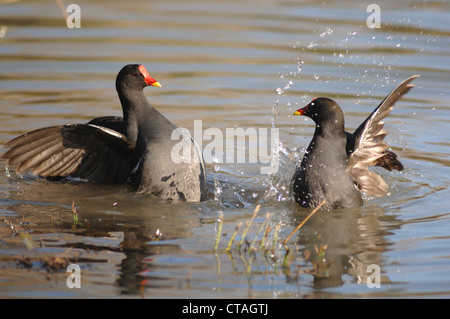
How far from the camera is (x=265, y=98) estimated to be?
8672 mm

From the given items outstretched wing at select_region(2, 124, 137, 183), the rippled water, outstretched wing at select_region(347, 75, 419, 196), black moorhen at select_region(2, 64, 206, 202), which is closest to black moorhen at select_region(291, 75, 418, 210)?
outstretched wing at select_region(347, 75, 419, 196)

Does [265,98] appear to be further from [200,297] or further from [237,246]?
[200,297]

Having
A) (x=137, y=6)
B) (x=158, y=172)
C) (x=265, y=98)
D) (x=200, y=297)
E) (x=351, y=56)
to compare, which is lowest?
(x=200, y=297)

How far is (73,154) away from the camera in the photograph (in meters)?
6.14

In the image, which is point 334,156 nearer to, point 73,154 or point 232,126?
point 73,154

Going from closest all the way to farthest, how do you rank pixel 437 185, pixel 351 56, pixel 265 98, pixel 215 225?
1. pixel 215 225
2. pixel 437 185
3. pixel 265 98
4. pixel 351 56

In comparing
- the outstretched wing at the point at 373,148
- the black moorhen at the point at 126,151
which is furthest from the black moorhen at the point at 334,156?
the black moorhen at the point at 126,151

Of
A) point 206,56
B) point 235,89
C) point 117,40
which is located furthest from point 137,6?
point 235,89

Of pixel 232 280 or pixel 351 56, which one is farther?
pixel 351 56

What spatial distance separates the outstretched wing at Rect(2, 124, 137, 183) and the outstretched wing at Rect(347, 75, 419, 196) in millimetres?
1753

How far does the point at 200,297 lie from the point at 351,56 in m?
6.20

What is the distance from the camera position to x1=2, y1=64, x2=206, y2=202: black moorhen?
576 centimetres

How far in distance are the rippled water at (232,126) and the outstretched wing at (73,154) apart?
0.15 metres

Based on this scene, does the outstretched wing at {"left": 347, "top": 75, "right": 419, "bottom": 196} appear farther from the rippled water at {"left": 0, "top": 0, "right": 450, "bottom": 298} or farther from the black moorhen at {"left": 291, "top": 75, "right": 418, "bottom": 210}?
the rippled water at {"left": 0, "top": 0, "right": 450, "bottom": 298}
